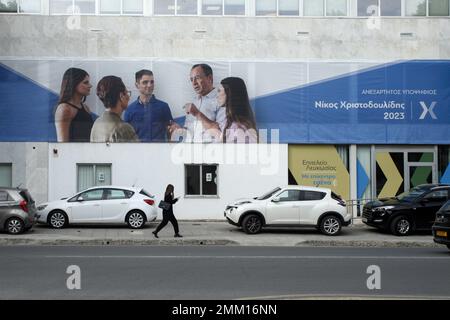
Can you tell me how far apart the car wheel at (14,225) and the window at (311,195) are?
8986 mm

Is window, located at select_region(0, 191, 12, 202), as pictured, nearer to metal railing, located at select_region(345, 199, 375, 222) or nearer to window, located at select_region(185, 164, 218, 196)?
window, located at select_region(185, 164, 218, 196)

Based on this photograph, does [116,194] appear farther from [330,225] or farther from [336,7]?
[336,7]

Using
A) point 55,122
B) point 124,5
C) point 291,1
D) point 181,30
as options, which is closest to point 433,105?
point 291,1

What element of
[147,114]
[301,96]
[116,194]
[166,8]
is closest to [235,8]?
[166,8]

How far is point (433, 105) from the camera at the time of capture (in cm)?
2620

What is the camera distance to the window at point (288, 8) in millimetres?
26531

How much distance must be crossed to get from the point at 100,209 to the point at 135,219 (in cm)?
123

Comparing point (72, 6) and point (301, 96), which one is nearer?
point (301, 96)

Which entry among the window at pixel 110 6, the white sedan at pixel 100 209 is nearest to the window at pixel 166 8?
the window at pixel 110 6

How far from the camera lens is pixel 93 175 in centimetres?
2564

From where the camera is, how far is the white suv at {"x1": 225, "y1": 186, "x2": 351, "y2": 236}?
20750mm

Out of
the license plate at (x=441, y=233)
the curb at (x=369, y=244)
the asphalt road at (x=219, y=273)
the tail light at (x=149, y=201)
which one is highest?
the tail light at (x=149, y=201)

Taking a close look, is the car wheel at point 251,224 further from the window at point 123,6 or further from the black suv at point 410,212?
the window at point 123,6
